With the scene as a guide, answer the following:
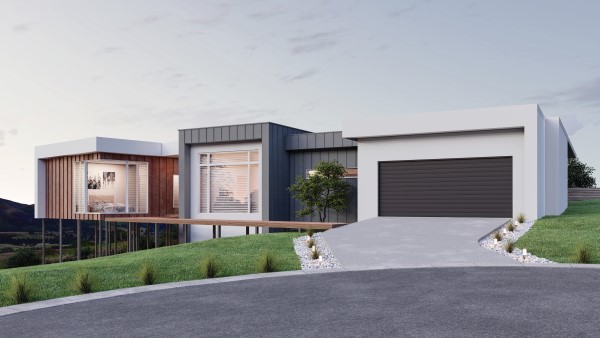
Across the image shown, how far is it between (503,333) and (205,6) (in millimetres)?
15295

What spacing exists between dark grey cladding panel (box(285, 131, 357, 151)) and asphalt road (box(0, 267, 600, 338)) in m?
12.4

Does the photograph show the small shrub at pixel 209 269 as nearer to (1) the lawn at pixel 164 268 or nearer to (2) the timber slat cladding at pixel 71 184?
(1) the lawn at pixel 164 268

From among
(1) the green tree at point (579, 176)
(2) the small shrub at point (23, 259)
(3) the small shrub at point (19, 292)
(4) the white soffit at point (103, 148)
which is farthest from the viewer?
(1) the green tree at point (579, 176)

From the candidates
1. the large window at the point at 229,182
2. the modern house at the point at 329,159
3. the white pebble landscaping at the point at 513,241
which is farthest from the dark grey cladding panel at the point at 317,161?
the white pebble landscaping at the point at 513,241

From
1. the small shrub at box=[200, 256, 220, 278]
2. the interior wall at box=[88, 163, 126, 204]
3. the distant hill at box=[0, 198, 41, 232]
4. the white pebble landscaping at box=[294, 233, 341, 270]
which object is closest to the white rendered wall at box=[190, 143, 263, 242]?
the interior wall at box=[88, 163, 126, 204]

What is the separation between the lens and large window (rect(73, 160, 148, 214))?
24.7 metres

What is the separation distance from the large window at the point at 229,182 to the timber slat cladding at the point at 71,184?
417cm

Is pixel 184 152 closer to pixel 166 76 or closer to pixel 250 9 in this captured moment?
pixel 166 76

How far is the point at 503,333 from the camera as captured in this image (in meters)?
5.08

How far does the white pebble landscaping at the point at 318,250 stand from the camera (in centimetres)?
1062

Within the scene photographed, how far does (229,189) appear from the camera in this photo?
22.7m

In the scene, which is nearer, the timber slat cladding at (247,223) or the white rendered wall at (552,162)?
the timber slat cladding at (247,223)

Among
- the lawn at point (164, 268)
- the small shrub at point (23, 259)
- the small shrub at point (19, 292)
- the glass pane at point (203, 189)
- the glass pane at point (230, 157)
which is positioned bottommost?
the small shrub at point (23, 259)

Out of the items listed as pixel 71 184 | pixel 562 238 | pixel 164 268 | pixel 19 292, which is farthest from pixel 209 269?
pixel 71 184
